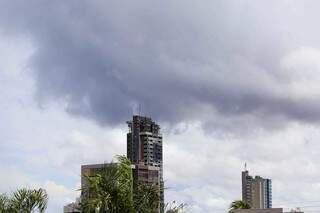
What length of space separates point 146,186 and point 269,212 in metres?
22.4

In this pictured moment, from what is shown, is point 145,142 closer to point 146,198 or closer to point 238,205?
point 238,205

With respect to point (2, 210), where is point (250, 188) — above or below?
above

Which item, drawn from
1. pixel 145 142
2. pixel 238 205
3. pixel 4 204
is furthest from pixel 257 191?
pixel 4 204

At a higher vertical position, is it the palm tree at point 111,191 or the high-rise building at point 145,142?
the high-rise building at point 145,142

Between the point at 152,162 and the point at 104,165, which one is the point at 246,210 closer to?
the point at 152,162

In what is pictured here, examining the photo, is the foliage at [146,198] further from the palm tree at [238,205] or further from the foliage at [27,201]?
the palm tree at [238,205]

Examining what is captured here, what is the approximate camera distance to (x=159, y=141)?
284 ft

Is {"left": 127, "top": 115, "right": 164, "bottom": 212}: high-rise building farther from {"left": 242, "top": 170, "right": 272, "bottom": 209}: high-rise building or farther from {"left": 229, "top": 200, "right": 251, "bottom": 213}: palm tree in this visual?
{"left": 242, "top": 170, "right": 272, "bottom": 209}: high-rise building

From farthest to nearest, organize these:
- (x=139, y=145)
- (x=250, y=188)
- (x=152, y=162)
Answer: (x=250, y=188) → (x=139, y=145) → (x=152, y=162)

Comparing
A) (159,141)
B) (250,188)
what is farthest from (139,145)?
(250,188)

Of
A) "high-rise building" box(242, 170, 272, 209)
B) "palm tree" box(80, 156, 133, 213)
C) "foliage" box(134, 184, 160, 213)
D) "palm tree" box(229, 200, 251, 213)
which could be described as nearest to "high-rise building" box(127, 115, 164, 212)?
"palm tree" box(229, 200, 251, 213)

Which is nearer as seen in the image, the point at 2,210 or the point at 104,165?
the point at 104,165

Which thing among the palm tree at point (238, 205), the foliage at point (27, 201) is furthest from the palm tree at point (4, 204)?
the palm tree at point (238, 205)

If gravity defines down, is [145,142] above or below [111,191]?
above
